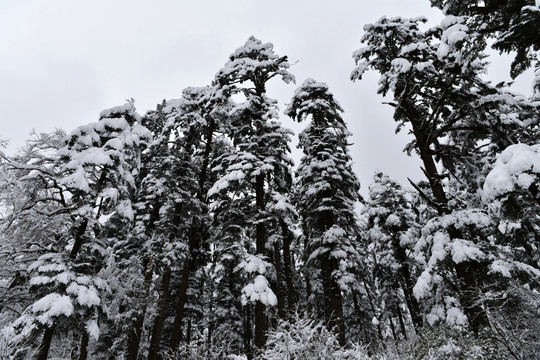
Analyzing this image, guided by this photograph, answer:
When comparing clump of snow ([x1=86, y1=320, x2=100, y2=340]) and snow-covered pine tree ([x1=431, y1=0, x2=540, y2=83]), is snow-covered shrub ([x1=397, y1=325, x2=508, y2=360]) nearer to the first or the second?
snow-covered pine tree ([x1=431, y1=0, x2=540, y2=83])

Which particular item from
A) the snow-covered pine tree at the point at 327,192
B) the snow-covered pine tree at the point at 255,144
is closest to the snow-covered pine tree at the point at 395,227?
the snow-covered pine tree at the point at 327,192

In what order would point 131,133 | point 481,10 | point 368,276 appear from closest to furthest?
1. point 481,10
2. point 131,133
3. point 368,276

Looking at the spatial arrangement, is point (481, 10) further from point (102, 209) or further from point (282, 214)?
point (102, 209)

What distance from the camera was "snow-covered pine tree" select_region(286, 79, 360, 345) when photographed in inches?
586

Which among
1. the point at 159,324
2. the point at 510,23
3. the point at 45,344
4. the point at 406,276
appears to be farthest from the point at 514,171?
the point at 406,276

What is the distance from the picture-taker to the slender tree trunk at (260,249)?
11.1 m

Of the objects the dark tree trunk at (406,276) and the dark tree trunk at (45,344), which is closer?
the dark tree trunk at (45,344)

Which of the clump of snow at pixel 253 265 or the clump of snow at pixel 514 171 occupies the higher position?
the clump of snow at pixel 253 265

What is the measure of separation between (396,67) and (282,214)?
7.29 meters

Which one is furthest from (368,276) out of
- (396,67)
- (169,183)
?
(169,183)

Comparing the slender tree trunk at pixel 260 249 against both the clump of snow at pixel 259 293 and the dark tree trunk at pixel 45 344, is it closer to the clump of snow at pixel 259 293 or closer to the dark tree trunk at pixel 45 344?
the clump of snow at pixel 259 293

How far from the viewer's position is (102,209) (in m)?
11.7

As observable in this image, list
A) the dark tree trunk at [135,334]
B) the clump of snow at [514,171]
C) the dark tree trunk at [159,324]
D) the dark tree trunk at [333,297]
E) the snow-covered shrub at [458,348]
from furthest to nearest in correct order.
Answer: the dark tree trunk at [135,334], the dark tree trunk at [159,324], the dark tree trunk at [333,297], the snow-covered shrub at [458,348], the clump of snow at [514,171]

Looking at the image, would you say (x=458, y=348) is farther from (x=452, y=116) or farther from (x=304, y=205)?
(x=304, y=205)
